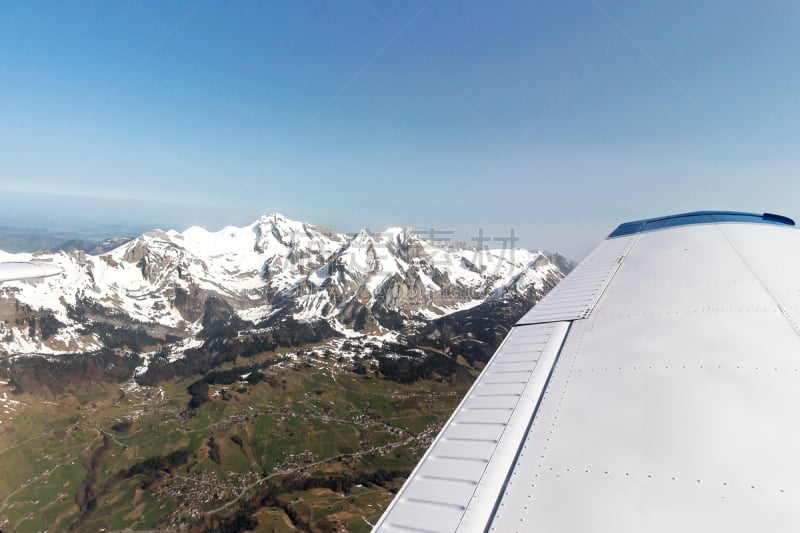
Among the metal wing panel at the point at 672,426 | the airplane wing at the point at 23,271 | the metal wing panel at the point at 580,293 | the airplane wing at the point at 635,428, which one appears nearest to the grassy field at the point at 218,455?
the metal wing panel at the point at 580,293


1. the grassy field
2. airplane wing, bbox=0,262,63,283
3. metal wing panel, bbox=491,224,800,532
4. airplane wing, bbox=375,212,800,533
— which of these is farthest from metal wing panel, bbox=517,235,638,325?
the grassy field

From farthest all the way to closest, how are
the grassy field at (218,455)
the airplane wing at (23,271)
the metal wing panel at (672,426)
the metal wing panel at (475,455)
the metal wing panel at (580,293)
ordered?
the grassy field at (218,455)
the airplane wing at (23,271)
the metal wing panel at (580,293)
the metal wing panel at (475,455)
the metal wing panel at (672,426)

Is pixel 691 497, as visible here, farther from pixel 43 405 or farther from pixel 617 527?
pixel 43 405

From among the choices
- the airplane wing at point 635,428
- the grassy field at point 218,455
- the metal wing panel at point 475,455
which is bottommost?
the grassy field at point 218,455

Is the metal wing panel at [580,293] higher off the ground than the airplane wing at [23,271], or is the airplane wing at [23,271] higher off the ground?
the metal wing panel at [580,293]

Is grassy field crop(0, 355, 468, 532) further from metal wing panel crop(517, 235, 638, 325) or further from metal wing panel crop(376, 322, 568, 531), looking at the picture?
metal wing panel crop(376, 322, 568, 531)

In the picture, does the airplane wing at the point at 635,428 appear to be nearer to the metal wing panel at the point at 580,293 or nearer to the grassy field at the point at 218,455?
the metal wing panel at the point at 580,293
